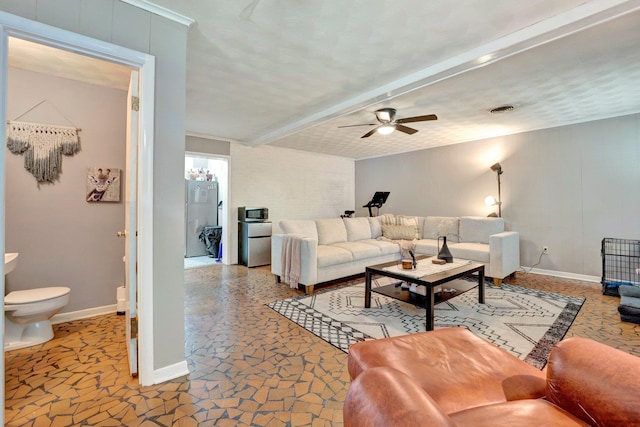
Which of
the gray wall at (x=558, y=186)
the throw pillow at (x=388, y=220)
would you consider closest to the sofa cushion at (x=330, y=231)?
the throw pillow at (x=388, y=220)

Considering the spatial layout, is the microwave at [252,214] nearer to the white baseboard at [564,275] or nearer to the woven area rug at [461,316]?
the woven area rug at [461,316]

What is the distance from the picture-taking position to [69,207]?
8.93 ft

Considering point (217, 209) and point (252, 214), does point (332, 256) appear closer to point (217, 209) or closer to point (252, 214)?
point (252, 214)

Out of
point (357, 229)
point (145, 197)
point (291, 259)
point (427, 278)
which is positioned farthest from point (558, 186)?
point (145, 197)

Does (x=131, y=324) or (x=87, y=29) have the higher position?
(x=87, y=29)

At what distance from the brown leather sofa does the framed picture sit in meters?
2.95

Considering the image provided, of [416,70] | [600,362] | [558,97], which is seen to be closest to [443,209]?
[558,97]

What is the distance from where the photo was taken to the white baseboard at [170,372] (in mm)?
1774

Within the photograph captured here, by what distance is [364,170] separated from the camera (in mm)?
7328

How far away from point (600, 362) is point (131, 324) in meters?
2.32

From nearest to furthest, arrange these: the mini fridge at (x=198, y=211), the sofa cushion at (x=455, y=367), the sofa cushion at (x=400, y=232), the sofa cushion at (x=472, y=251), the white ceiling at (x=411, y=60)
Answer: the sofa cushion at (x=455, y=367) → the white ceiling at (x=411, y=60) → the sofa cushion at (x=472, y=251) → the sofa cushion at (x=400, y=232) → the mini fridge at (x=198, y=211)

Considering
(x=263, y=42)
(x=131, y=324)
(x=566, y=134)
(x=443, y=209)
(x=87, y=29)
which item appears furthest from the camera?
(x=443, y=209)

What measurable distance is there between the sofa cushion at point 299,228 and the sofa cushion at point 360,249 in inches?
18.3

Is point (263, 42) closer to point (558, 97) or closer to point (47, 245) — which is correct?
point (47, 245)
